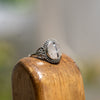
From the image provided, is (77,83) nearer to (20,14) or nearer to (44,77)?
(44,77)

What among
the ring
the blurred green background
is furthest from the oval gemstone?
the blurred green background

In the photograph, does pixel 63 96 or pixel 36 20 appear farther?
pixel 36 20

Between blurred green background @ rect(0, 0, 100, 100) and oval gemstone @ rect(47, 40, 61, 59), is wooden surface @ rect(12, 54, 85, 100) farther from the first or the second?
blurred green background @ rect(0, 0, 100, 100)

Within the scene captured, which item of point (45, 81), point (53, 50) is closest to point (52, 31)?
point (53, 50)

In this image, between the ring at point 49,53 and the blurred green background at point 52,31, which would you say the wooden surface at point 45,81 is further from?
the blurred green background at point 52,31

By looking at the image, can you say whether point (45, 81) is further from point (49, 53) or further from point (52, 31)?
point (52, 31)

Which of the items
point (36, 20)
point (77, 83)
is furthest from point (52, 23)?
point (77, 83)
